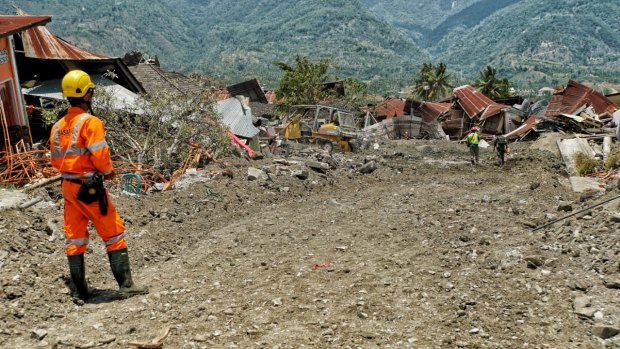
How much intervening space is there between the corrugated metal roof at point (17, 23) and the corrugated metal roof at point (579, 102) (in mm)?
19679

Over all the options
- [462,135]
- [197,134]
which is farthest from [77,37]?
[197,134]

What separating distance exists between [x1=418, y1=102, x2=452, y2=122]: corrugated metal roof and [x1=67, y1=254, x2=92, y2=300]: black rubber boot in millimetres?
31114

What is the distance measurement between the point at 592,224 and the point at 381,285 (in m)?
3.06

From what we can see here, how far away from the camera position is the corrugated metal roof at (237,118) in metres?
17.1

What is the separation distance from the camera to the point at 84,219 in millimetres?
4578

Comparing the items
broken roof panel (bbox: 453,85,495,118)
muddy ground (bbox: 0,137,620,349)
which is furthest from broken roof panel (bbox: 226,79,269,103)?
muddy ground (bbox: 0,137,620,349)

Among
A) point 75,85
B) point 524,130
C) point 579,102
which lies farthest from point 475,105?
point 75,85

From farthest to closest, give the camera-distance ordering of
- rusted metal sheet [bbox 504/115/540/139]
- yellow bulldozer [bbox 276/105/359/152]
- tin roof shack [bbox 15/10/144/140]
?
rusted metal sheet [bbox 504/115/540/139]
yellow bulldozer [bbox 276/105/359/152]
tin roof shack [bbox 15/10/144/140]

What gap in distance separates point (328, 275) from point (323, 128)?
1363 cm

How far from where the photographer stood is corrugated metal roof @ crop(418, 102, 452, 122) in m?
34.4

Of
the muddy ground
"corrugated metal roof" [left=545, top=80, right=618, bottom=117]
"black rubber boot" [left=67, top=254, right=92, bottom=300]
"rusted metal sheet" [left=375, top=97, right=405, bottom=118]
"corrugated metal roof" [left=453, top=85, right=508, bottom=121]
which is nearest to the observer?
the muddy ground

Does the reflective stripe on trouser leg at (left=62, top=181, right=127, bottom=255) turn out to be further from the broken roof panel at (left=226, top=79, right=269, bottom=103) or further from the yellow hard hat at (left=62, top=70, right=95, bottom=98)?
the broken roof panel at (left=226, top=79, right=269, bottom=103)

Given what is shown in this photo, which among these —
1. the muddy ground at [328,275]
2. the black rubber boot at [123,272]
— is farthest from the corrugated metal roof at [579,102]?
the black rubber boot at [123,272]

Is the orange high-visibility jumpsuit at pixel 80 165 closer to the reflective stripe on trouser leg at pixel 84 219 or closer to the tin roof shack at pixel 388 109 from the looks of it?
the reflective stripe on trouser leg at pixel 84 219
